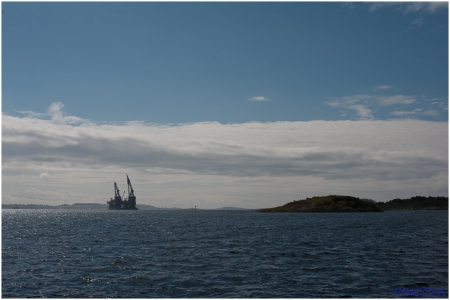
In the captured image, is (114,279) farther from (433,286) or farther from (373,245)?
(373,245)

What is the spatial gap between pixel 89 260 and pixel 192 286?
2021 cm

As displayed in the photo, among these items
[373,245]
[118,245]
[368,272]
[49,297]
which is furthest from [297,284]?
[118,245]

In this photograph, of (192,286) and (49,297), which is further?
(192,286)

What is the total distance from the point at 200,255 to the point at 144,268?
441 inches

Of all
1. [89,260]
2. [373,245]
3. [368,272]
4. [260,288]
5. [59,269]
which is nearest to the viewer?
[260,288]

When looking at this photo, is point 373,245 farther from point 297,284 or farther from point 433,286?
point 297,284

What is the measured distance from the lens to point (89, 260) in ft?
166

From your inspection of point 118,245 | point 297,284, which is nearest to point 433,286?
point 297,284

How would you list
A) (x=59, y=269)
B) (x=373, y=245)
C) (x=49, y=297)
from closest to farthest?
(x=49, y=297) < (x=59, y=269) < (x=373, y=245)

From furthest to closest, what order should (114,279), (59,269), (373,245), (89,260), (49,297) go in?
1. (373,245)
2. (89,260)
3. (59,269)
4. (114,279)
5. (49,297)

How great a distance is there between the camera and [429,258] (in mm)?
51219

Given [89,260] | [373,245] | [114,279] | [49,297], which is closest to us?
[49,297]

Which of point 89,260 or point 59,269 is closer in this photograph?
point 59,269

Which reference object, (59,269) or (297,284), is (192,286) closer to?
(297,284)
